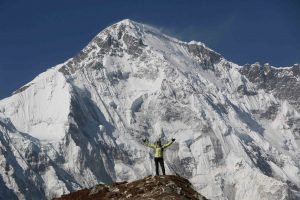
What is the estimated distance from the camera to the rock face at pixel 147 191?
77062 millimetres

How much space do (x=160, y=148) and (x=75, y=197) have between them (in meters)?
8.64

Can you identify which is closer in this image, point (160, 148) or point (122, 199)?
point (122, 199)

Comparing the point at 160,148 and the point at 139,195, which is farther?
the point at 160,148

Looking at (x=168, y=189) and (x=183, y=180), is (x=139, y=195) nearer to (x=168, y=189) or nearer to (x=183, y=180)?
(x=168, y=189)

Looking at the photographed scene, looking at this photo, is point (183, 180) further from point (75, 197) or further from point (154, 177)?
point (75, 197)

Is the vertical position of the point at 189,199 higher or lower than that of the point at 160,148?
lower

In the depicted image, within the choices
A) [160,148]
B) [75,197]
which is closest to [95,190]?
[75,197]

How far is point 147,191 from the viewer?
3088 inches

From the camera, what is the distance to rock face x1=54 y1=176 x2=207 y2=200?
77062 mm

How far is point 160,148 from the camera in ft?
276

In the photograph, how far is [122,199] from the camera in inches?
3078

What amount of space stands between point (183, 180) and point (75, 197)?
9728 mm

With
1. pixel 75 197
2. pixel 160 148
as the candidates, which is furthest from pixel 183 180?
pixel 75 197

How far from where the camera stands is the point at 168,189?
77688 mm
